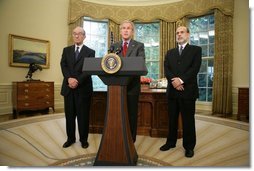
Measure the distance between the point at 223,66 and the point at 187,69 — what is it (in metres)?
0.60

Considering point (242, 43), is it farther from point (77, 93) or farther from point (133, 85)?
point (77, 93)

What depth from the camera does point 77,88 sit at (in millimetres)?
1701

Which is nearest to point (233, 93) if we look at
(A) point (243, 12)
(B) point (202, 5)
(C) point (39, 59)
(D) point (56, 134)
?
(A) point (243, 12)

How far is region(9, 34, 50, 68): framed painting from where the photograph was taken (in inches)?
74.7

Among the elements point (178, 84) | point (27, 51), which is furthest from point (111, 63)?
point (27, 51)

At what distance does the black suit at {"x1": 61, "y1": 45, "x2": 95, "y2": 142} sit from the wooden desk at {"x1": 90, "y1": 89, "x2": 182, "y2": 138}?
478 mm

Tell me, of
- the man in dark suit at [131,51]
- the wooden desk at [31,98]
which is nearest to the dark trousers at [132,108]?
the man in dark suit at [131,51]

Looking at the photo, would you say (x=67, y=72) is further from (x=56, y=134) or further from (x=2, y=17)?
(x=2, y=17)

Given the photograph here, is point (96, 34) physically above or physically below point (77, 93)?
above

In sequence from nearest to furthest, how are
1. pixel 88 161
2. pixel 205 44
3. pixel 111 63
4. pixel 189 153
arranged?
pixel 111 63, pixel 88 161, pixel 189 153, pixel 205 44

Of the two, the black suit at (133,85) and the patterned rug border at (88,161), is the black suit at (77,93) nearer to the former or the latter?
the patterned rug border at (88,161)

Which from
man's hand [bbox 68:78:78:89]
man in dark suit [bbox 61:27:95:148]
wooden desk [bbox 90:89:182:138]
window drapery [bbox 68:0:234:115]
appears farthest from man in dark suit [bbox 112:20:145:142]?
wooden desk [bbox 90:89:182:138]

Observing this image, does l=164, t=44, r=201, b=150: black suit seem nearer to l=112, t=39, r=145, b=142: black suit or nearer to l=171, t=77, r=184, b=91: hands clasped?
l=171, t=77, r=184, b=91: hands clasped

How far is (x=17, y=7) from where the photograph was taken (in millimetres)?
1886
